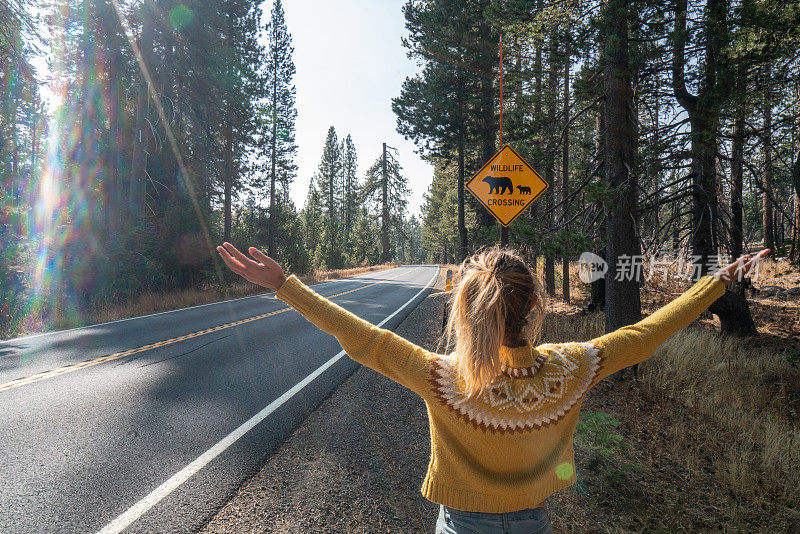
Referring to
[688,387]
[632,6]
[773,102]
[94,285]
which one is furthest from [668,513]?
[94,285]

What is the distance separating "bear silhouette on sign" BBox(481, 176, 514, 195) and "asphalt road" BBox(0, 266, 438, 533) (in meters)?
4.38

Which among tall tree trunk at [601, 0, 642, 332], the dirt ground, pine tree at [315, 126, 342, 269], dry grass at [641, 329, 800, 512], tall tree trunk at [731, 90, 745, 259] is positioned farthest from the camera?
pine tree at [315, 126, 342, 269]

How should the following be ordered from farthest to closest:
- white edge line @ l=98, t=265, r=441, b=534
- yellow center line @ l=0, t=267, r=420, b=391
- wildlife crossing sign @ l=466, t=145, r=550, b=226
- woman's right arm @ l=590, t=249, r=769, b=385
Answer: wildlife crossing sign @ l=466, t=145, r=550, b=226 → yellow center line @ l=0, t=267, r=420, b=391 → white edge line @ l=98, t=265, r=441, b=534 → woman's right arm @ l=590, t=249, r=769, b=385

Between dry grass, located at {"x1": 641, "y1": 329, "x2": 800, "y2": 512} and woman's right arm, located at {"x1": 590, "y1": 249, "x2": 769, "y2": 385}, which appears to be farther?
dry grass, located at {"x1": 641, "y1": 329, "x2": 800, "y2": 512}

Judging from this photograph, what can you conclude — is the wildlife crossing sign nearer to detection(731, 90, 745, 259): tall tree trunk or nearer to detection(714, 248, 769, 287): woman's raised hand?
detection(731, 90, 745, 259): tall tree trunk

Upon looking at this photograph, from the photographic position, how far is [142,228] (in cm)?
1627

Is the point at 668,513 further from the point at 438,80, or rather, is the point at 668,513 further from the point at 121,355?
the point at 438,80

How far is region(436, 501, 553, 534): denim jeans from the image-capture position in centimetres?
152

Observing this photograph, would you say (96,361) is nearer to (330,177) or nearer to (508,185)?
(508,185)

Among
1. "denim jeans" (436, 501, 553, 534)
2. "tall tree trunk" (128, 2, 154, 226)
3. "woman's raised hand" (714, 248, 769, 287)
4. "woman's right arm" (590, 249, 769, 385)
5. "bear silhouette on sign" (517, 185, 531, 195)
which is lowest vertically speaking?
"denim jeans" (436, 501, 553, 534)

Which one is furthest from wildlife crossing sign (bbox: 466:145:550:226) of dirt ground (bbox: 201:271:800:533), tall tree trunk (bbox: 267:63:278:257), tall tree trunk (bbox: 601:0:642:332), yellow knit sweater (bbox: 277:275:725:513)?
tall tree trunk (bbox: 267:63:278:257)

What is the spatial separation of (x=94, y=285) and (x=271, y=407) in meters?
12.9

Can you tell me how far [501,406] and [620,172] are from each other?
234 inches

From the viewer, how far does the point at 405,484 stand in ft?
11.3
